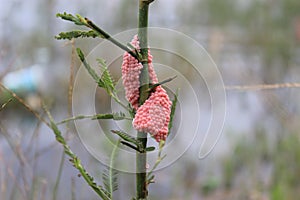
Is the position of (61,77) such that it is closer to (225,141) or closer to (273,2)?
(225,141)

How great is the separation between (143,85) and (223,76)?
69.3 inches

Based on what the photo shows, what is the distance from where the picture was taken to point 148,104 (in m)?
0.30

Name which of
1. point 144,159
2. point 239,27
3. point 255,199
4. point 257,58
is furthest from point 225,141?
point 144,159

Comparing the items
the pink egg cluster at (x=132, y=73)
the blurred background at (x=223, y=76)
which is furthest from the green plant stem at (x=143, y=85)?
the blurred background at (x=223, y=76)

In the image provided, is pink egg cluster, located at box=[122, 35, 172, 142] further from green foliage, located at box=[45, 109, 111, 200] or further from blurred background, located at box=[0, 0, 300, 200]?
blurred background, located at box=[0, 0, 300, 200]

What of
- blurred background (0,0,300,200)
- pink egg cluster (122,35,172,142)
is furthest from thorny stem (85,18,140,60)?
blurred background (0,0,300,200)

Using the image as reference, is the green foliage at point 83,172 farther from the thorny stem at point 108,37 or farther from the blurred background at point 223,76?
the blurred background at point 223,76

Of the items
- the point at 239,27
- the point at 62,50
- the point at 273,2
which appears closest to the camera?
the point at 62,50

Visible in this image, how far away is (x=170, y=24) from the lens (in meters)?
2.09

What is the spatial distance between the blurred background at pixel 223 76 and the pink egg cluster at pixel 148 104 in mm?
1136

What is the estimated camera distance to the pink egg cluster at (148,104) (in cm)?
30

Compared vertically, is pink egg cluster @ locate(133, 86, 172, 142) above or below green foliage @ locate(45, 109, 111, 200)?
above

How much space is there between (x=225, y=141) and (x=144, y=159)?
179cm

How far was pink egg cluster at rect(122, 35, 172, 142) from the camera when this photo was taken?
0.99 ft
